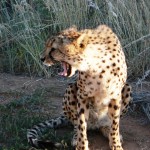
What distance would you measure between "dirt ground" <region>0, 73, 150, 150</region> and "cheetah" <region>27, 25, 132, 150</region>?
99 mm

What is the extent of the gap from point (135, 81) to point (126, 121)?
75cm

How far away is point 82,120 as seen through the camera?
3.18m

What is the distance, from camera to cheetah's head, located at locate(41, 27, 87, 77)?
2855 mm

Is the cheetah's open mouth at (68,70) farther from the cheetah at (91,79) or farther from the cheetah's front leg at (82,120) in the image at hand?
the cheetah's front leg at (82,120)

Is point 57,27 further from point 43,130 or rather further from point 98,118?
point 98,118

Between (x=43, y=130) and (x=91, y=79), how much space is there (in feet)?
2.33

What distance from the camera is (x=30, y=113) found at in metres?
3.89

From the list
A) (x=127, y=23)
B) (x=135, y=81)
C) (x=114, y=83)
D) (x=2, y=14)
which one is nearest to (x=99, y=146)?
(x=114, y=83)

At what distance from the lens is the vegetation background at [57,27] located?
4512mm

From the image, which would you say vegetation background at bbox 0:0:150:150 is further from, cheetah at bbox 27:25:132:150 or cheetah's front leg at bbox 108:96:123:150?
cheetah's front leg at bbox 108:96:123:150

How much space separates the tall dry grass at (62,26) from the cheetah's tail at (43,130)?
1.01 metres

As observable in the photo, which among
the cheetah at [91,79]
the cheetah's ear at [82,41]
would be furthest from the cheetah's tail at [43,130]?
the cheetah's ear at [82,41]

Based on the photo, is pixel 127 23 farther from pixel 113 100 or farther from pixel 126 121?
pixel 113 100

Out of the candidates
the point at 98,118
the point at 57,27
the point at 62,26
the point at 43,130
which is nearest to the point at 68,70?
the point at 98,118
